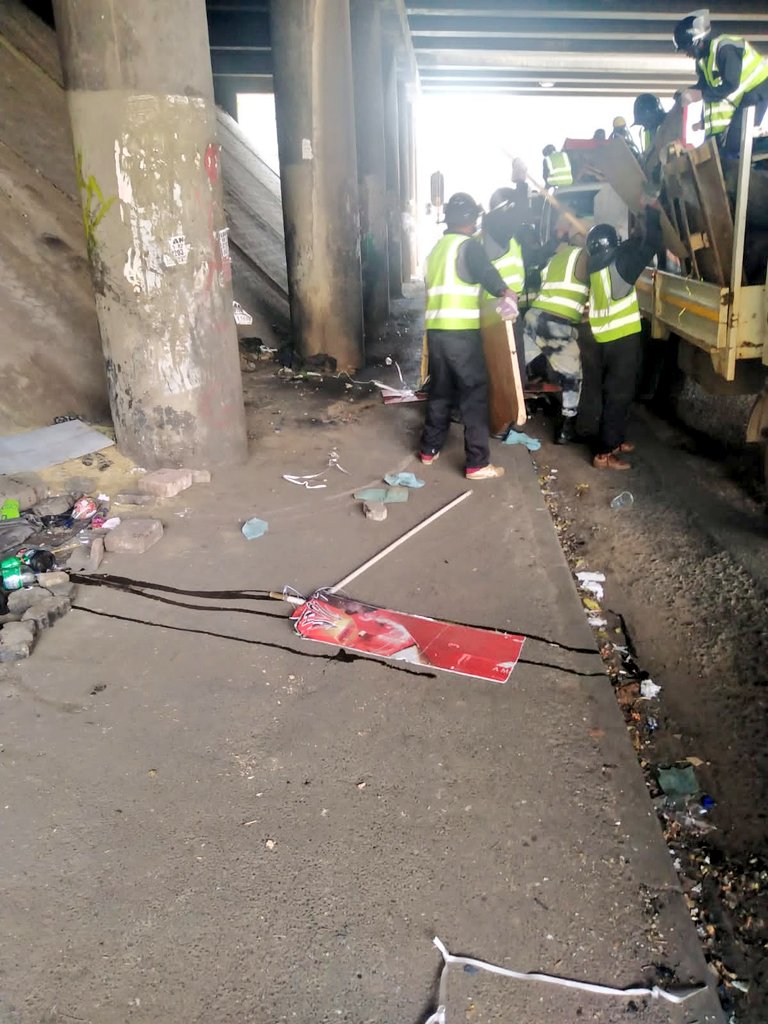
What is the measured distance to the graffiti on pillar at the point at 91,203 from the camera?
498cm

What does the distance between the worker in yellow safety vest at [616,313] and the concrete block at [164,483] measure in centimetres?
315

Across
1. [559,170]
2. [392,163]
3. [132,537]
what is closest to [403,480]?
[132,537]

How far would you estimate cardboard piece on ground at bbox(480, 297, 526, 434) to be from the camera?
213 inches

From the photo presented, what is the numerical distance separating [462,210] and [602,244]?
3.77 feet

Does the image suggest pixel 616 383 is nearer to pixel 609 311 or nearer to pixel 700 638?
pixel 609 311

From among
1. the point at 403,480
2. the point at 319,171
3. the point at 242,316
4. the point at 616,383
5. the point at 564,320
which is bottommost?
the point at 403,480

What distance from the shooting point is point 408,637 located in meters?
3.52

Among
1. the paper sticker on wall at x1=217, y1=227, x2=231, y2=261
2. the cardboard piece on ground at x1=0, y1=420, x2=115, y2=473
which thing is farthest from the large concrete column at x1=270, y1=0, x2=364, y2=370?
the cardboard piece on ground at x1=0, y1=420, x2=115, y2=473

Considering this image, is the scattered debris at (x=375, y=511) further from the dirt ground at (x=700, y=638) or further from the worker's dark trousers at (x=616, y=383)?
the worker's dark trousers at (x=616, y=383)

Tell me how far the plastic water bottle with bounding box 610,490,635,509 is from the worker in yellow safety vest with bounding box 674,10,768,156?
2.21m

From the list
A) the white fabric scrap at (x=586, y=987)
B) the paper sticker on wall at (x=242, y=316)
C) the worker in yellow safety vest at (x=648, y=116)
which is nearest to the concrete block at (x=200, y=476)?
the white fabric scrap at (x=586, y=987)

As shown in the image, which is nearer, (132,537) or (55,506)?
(132,537)

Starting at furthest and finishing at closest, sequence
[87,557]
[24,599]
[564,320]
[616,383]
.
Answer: [564,320], [616,383], [87,557], [24,599]

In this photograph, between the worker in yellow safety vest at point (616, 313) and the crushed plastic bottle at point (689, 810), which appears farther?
the worker in yellow safety vest at point (616, 313)
